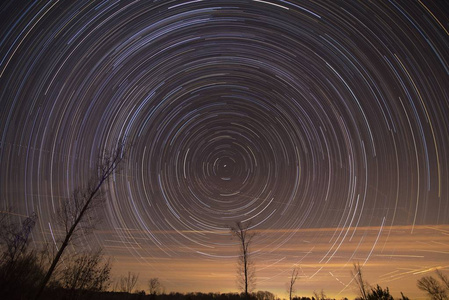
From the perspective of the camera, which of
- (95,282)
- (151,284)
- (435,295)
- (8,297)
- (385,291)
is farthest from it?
(151,284)

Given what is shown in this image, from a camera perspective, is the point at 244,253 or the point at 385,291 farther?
the point at 244,253

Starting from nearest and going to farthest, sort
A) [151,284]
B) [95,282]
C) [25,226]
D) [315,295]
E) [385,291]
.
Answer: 1. [25,226]
2. [95,282]
3. [385,291]
4. [315,295]
5. [151,284]

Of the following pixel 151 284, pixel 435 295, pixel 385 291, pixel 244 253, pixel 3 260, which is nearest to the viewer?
pixel 3 260

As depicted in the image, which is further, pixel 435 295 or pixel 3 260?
pixel 435 295

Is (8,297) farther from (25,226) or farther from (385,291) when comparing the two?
(385,291)

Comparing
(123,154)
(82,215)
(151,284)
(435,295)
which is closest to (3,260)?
(82,215)

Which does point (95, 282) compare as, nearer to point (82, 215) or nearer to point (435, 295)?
point (82, 215)

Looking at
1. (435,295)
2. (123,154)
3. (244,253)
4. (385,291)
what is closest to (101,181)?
(123,154)

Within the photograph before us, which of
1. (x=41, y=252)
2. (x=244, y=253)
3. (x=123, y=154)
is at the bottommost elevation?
(x=41, y=252)

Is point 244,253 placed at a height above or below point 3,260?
above
